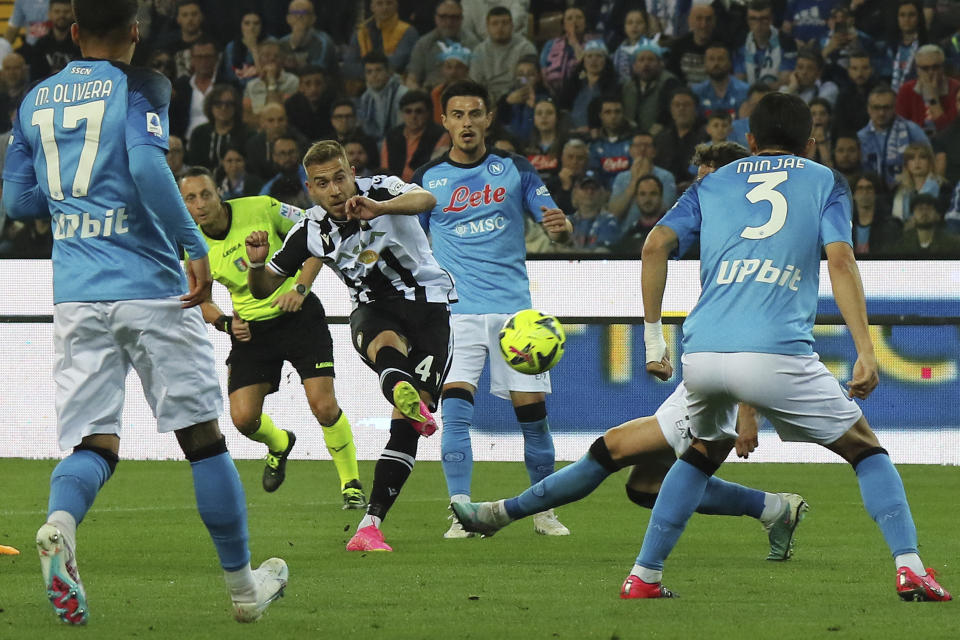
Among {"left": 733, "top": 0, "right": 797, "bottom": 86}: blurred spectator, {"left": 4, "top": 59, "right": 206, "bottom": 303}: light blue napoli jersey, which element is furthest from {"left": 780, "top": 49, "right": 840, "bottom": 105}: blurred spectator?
{"left": 4, "top": 59, "right": 206, "bottom": 303}: light blue napoli jersey

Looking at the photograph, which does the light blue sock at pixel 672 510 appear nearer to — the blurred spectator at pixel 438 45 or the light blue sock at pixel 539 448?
the light blue sock at pixel 539 448

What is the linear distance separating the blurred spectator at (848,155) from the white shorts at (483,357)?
544cm

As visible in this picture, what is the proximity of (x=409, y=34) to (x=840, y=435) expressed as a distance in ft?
33.0

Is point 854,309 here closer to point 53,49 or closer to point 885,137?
point 885,137

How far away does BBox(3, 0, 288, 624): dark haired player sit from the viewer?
464cm

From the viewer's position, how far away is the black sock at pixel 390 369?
6.63 meters

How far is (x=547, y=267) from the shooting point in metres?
11.7

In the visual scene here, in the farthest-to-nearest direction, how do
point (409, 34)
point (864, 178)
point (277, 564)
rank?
point (409, 34) → point (864, 178) → point (277, 564)

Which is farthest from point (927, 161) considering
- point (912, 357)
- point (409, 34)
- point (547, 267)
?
point (409, 34)

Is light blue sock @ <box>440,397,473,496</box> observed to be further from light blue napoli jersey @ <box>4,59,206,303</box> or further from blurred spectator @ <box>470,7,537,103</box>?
blurred spectator @ <box>470,7,537,103</box>

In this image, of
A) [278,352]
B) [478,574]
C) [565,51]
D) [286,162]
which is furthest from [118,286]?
[565,51]

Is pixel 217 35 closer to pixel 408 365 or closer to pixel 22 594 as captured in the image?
pixel 408 365

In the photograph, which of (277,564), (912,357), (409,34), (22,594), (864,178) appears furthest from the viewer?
(409,34)

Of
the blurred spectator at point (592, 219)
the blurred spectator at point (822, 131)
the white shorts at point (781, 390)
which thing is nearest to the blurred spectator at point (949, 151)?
the blurred spectator at point (822, 131)
